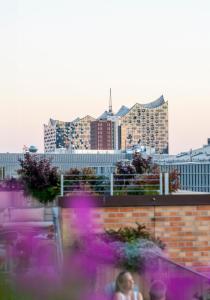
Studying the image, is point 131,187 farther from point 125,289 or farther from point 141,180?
point 125,289

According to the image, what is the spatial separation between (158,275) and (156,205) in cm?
370

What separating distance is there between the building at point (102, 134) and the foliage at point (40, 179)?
62.5m

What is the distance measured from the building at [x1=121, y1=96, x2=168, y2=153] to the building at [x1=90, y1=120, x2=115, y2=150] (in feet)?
8.95

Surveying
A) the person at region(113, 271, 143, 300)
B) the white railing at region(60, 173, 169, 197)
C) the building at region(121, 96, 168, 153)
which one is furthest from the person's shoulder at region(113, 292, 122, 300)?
the building at region(121, 96, 168, 153)

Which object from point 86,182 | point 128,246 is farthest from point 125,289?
point 86,182

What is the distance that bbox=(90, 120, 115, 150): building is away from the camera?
8331 cm

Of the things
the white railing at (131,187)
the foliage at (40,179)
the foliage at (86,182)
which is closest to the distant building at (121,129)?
the foliage at (40,179)

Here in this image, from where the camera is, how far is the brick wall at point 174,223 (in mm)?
10539

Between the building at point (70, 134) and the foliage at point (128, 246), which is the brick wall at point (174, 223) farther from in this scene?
the building at point (70, 134)

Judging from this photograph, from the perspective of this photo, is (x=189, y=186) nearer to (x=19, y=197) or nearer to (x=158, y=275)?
(x=19, y=197)

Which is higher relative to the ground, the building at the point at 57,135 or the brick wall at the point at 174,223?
the building at the point at 57,135

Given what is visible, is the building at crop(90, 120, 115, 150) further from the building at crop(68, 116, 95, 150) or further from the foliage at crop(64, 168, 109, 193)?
the foliage at crop(64, 168, 109, 193)

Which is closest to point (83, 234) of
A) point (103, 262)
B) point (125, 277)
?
point (103, 262)

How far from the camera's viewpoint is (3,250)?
10219mm
